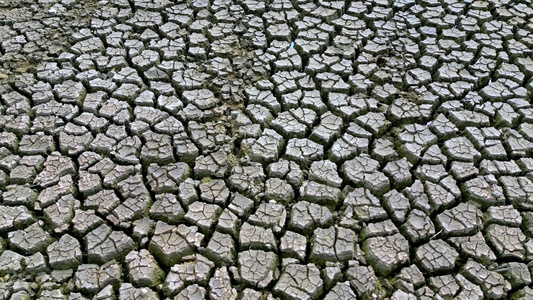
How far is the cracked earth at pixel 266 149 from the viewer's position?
2.01 m

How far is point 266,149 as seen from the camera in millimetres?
2490

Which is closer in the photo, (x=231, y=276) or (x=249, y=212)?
(x=231, y=276)

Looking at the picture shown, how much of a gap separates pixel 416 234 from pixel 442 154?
21.7 inches

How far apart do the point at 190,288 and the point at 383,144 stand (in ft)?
4.03

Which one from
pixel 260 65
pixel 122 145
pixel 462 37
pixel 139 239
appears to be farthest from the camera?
pixel 462 37

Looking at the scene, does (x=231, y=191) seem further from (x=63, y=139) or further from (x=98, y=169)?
(x=63, y=139)

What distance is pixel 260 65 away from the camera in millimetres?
3000

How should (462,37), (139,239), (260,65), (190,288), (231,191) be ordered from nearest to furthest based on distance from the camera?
(190,288) → (139,239) → (231,191) → (260,65) → (462,37)

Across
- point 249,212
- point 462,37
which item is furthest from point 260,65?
point 462,37

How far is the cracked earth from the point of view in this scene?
2.01 meters

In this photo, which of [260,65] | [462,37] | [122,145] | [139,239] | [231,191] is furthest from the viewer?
[462,37]

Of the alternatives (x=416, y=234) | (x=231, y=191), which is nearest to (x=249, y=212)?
(x=231, y=191)

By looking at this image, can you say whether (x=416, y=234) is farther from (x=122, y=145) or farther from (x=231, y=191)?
(x=122, y=145)

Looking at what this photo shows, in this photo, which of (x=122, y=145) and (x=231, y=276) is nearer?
(x=231, y=276)
